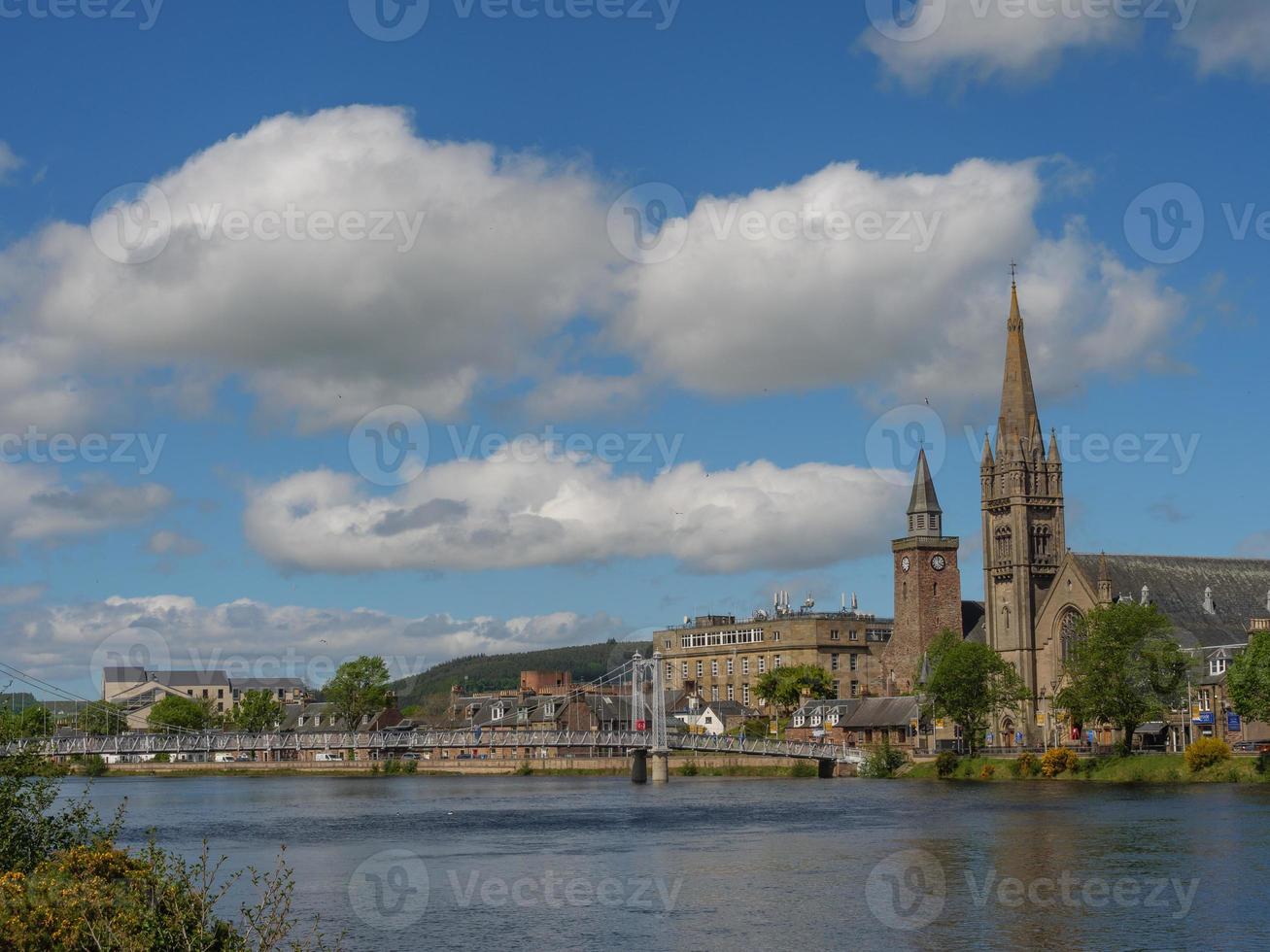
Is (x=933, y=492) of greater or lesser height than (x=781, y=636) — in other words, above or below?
above

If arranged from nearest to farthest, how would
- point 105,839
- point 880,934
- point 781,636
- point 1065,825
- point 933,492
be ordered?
point 105,839 < point 880,934 < point 1065,825 < point 933,492 < point 781,636

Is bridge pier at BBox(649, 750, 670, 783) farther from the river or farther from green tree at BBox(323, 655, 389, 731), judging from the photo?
green tree at BBox(323, 655, 389, 731)

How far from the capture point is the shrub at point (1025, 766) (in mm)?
106875

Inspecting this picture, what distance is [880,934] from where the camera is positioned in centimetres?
4075

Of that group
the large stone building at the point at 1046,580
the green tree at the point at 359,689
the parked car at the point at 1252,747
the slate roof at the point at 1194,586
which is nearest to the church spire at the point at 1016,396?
the large stone building at the point at 1046,580

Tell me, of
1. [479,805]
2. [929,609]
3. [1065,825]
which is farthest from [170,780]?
[1065,825]

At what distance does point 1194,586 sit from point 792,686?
4834 cm

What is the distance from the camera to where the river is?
41625 mm

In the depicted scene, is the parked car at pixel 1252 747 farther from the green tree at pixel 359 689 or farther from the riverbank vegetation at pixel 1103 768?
the green tree at pixel 359 689

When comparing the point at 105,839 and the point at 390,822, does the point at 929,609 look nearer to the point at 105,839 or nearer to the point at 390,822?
the point at 390,822

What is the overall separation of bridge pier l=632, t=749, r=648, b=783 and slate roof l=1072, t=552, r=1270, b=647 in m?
43.1

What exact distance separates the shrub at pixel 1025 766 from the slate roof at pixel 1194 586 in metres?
26.9

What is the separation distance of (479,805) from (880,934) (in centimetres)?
6055

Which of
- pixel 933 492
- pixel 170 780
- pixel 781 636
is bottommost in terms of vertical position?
pixel 170 780
